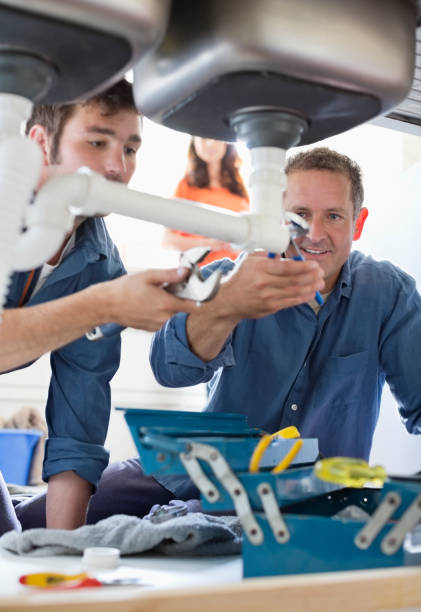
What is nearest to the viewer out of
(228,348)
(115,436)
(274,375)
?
(228,348)

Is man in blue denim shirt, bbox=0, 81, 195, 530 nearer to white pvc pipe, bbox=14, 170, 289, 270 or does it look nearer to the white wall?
white pvc pipe, bbox=14, 170, 289, 270

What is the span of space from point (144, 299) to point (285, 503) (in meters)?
0.28

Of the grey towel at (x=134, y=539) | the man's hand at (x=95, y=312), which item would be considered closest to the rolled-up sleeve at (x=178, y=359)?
the man's hand at (x=95, y=312)

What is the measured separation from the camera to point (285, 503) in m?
0.76

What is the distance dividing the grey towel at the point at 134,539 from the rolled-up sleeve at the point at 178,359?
1.29 ft

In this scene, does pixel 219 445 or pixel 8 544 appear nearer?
pixel 219 445

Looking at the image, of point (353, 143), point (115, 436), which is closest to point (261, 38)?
point (115, 436)

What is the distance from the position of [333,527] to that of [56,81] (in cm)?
50

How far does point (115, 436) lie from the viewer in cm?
304

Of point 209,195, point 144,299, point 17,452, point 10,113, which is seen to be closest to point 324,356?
point 144,299

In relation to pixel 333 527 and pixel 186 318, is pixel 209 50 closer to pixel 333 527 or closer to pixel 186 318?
pixel 333 527

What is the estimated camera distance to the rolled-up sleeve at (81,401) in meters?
1.25

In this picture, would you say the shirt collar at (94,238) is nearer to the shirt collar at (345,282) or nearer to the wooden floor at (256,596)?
the shirt collar at (345,282)

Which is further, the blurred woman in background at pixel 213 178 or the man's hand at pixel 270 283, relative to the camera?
the blurred woman in background at pixel 213 178
